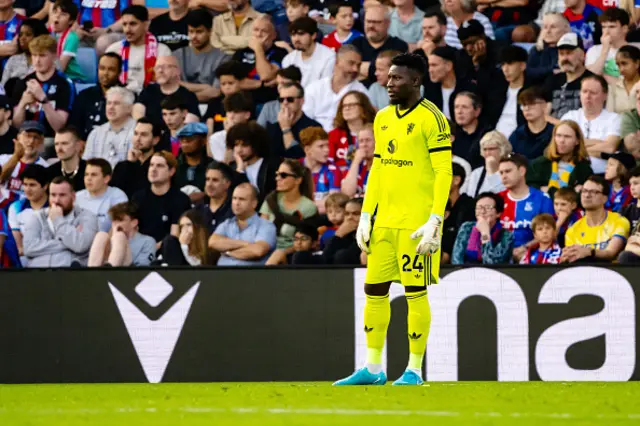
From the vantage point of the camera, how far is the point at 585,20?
42.9 ft

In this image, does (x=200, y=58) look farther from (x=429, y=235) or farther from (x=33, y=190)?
(x=429, y=235)

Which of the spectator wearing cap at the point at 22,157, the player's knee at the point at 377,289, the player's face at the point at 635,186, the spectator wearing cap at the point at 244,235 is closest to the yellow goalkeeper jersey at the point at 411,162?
the player's knee at the point at 377,289

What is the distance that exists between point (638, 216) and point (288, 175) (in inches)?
139

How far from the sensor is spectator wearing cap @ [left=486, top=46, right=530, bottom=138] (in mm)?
12445

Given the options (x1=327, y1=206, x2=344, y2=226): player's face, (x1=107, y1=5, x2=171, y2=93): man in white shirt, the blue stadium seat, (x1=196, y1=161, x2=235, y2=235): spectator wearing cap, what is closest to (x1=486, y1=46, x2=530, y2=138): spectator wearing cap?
(x1=327, y1=206, x2=344, y2=226): player's face

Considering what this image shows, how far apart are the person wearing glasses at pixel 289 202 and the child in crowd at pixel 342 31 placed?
7.67 feet

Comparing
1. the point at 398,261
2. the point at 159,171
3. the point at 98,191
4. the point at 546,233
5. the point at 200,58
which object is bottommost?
the point at 546,233

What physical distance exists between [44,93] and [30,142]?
784mm

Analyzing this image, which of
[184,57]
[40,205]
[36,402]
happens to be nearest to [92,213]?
[40,205]

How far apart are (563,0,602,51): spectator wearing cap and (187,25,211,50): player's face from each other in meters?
4.29

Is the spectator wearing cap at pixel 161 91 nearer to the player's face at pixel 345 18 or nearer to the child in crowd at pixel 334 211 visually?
the player's face at pixel 345 18

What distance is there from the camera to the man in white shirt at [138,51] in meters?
14.1

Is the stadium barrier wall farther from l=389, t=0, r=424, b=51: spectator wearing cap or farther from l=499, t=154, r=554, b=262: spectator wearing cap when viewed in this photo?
l=389, t=0, r=424, b=51: spectator wearing cap

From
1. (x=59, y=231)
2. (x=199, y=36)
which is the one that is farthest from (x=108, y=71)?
(x=59, y=231)
